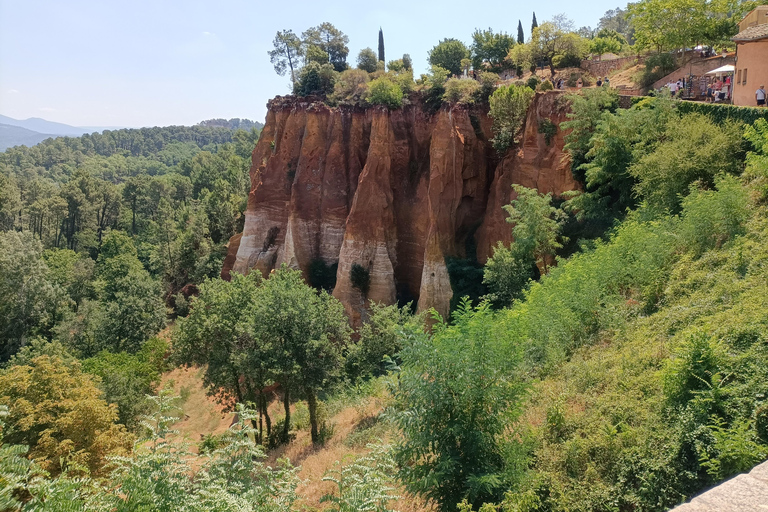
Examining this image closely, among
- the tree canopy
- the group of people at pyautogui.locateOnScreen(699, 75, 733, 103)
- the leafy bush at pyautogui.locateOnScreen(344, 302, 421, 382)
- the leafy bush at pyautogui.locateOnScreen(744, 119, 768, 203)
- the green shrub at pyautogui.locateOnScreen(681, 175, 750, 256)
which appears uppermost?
the tree canopy

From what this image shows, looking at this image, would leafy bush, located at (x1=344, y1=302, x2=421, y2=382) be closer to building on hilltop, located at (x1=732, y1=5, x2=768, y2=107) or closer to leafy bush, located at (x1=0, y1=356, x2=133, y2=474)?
leafy bush, located at (x1=0, y1=356, x2=133, y2=474)

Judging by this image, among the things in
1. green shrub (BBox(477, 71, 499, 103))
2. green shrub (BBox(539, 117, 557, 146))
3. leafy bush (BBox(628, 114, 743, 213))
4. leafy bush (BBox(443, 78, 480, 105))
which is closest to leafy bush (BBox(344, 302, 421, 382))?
leafy bush (BBox(628, 114, 743, 213))

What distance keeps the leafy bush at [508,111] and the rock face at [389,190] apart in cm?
82

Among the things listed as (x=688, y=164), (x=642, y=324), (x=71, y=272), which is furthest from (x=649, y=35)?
(x=71, y=272)

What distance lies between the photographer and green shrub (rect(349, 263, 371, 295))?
28.8 metres

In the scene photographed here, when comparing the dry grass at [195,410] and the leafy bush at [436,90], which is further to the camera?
the leafy bush at [436,90]

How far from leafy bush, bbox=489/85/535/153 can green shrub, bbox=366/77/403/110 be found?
6.04 metres

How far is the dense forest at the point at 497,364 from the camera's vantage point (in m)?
6.94

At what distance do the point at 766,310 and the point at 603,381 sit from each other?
10.2ft

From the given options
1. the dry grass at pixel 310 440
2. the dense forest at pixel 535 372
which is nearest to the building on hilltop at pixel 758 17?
the dense forest at pixel 535 372

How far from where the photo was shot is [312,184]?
107ft

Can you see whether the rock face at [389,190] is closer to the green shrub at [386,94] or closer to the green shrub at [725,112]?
the green shrub at [386,94]

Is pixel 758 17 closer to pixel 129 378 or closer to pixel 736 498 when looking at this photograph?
pixel 736 498

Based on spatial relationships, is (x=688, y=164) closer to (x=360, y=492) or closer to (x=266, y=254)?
(x=360, y=492)
